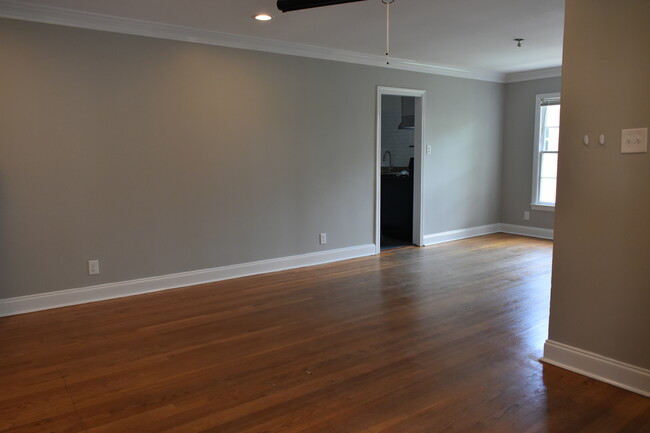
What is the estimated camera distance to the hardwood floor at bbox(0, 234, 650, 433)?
92.7 inches

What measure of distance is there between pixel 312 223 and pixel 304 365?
106 inches

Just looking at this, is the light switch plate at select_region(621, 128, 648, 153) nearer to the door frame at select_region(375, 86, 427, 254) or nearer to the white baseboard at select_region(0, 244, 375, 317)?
the white baseboard at select_region(0, 244, 375, 317)

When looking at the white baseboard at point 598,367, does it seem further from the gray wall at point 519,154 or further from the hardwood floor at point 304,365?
the gray wall at point 519,154

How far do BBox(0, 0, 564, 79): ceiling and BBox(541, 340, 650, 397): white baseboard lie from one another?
2.59 m

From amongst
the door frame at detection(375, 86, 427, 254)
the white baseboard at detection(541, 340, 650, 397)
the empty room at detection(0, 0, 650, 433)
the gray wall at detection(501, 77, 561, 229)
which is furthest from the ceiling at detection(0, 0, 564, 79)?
the white baseboard at detection(541, 340, 650, 397)

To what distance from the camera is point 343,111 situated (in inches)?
222

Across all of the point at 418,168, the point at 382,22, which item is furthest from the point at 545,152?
the point at 382,22

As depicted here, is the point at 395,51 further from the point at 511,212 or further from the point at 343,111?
the point at 511,212

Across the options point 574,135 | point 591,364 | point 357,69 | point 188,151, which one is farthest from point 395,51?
point 591,364

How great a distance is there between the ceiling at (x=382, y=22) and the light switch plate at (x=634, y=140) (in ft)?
5.50

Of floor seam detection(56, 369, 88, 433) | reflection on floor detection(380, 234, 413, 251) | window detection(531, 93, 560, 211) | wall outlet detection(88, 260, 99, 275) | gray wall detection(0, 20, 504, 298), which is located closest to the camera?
floor seam detection(56, 369, 88, 433)

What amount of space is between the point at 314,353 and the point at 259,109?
2809 mm

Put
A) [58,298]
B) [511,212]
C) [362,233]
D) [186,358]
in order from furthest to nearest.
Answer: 1. [511,212]
2. [362,233]
3. [58,298]
4. [186,358]

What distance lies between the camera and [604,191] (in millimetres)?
2666
